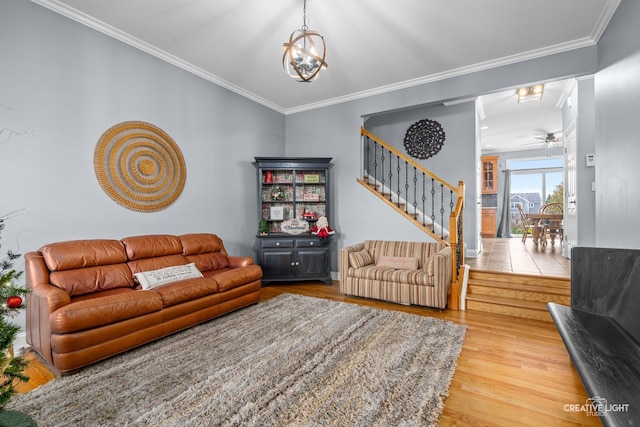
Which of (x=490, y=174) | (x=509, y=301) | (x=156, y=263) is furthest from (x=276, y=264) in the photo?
(x=490, y=174)

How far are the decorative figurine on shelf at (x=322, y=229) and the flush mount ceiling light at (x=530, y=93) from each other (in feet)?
13.5

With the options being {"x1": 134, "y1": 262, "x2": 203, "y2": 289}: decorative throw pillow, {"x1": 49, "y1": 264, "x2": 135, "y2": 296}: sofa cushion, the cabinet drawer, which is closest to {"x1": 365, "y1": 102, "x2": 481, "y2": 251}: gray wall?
the cabinet drawer

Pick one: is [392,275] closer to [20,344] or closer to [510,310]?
[510,310]

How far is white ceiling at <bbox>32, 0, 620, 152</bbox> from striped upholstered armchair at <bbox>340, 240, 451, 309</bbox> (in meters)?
2.53

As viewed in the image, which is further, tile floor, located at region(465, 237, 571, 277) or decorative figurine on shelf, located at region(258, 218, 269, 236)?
decorative figurine on shelf, located at region(258, 218, 269, 236)

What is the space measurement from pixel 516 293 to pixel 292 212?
3491 mm

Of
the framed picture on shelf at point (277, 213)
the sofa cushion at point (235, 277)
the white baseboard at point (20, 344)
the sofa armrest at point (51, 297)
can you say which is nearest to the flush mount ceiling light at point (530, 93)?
the framed picture on shelf at point (277, 213)

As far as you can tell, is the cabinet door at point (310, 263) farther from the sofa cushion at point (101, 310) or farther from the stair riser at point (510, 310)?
the sofa cushion at point (101, 310)

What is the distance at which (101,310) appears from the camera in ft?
7.53

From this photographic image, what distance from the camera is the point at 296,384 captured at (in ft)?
6.57

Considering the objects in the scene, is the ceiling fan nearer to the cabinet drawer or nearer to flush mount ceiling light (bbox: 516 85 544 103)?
flush mount ceiling light (bbox: 516 85 544 103)

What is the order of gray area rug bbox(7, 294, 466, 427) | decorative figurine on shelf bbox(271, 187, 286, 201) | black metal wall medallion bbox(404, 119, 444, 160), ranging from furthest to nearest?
black metal wall medallion bbox(404, 119, 444, 160) < decorative figurine on shelf bbox(271, 187, 286, 201) < gray area rug bbox(7, 294, 466, 427)

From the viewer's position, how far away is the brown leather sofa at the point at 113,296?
2188mm

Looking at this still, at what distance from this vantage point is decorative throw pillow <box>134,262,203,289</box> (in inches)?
115
